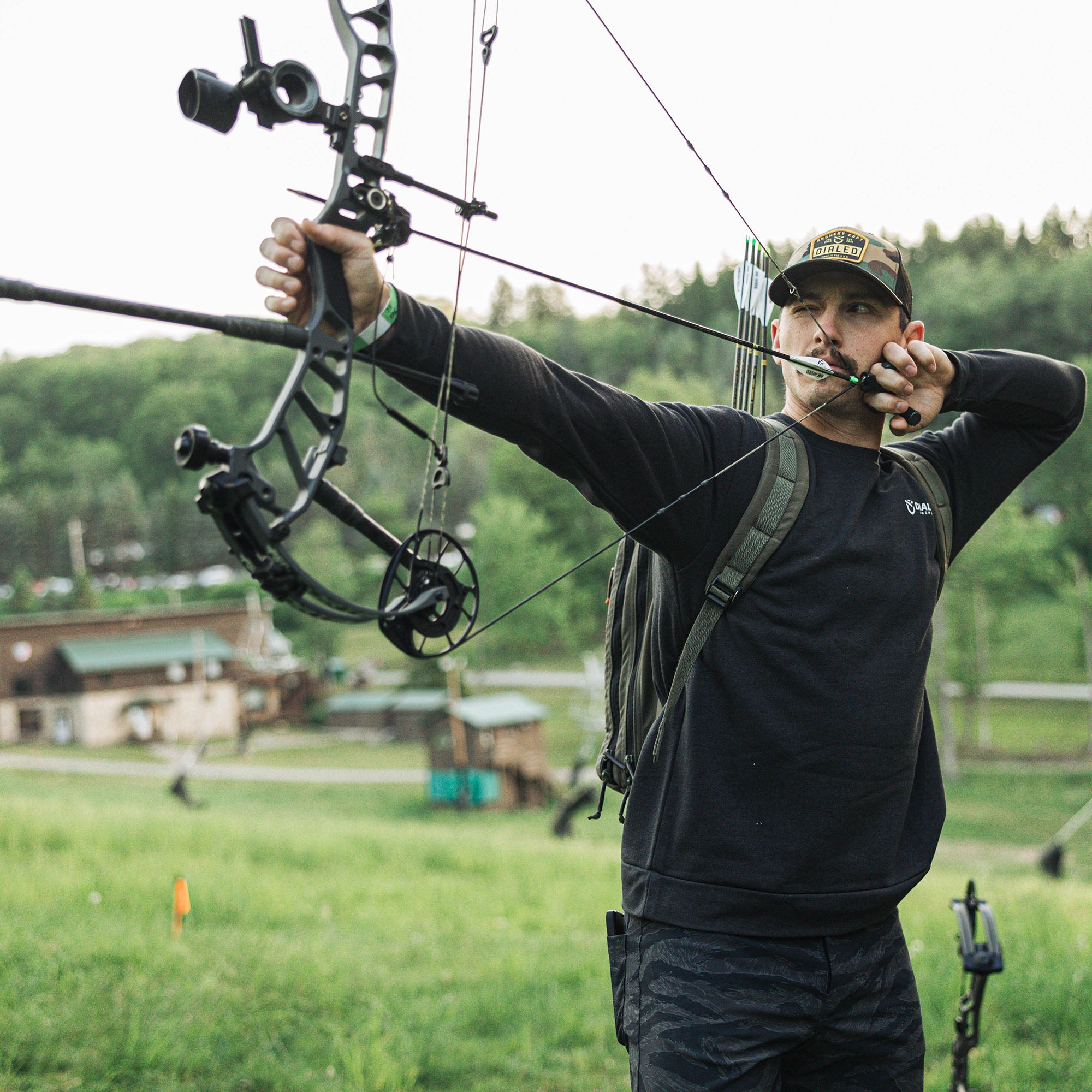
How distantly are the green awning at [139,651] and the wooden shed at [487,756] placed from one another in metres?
17.3

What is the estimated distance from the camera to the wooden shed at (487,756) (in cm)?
2941

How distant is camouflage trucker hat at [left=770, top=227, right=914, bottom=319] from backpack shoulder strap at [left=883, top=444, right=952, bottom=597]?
1.23 ft

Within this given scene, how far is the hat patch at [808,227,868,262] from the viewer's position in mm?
2570

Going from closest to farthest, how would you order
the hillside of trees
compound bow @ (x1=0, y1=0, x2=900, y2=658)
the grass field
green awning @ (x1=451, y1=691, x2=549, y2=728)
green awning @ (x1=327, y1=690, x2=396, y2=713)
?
compound bow @ (x1=0, y1=0, x2=900, y2=658), the grass field, green awning @ (x1=451, y1=691, x2=549, y2=728), green awning @ (x1=327, y1=690, x2=396, y2=713), the hillside of trees

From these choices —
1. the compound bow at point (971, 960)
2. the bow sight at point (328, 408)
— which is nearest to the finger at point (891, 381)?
the bow sight at point (328, 408)

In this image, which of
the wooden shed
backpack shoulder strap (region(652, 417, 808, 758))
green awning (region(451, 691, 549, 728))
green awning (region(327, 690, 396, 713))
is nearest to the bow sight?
backpack shoulder strap (region(652, 417, 808, 758))

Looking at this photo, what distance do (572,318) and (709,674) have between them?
2412 inches

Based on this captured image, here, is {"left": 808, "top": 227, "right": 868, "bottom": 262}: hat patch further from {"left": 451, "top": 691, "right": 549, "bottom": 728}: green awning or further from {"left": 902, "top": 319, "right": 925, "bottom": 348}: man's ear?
{"left": 451, "top": 691, "right": 549, "bottom": 728}: green awning

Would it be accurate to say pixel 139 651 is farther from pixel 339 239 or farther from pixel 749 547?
pixel 339 239

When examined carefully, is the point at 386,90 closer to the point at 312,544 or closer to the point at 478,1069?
the point at 478,1069

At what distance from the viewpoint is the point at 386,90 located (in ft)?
6.47

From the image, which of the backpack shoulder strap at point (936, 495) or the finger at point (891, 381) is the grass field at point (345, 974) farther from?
the finger at point (891, 381)

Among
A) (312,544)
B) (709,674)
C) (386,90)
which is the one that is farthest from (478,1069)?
(312,544)

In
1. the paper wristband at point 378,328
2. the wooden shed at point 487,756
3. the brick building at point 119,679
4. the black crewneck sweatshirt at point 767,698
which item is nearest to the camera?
the paper wristband at point 378,328
